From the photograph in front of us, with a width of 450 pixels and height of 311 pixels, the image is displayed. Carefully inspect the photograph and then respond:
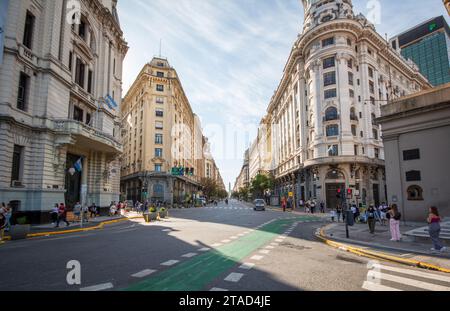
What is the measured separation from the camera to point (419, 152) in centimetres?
1875

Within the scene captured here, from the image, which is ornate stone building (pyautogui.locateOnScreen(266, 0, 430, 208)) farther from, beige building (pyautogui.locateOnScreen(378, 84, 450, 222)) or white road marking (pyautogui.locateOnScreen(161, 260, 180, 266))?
white road marking (pyautogui.locateOnScreen(161, 260, 180, 266))

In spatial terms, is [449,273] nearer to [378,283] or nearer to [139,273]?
[378,283]

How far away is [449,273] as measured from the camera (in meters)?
7.30

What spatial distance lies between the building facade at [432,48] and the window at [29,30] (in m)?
146

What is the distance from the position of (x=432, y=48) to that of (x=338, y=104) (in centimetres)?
11109

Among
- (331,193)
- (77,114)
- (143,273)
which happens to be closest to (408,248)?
(143,273)

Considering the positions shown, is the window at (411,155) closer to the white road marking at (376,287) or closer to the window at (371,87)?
the white road marking at (376,287)

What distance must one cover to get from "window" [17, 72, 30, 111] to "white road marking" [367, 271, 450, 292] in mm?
24794

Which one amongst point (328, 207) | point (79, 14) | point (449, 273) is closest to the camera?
point (449, 273)

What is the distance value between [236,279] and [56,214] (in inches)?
706

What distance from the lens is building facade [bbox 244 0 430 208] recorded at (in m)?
44.6

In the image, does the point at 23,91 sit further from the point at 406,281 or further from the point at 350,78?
the point at 350,78

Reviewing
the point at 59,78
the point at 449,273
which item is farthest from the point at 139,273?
the point at 59,78

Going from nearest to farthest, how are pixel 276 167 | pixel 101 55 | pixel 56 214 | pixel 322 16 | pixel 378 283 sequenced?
pixel 378 283
pixel 56 214
pixel 101 55
pixel 322 16
pixel 276 167
